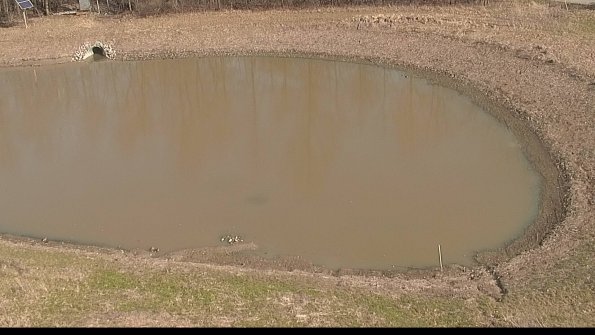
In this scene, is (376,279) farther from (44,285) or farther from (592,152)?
(592,152)

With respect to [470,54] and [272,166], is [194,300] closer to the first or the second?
[272,166]

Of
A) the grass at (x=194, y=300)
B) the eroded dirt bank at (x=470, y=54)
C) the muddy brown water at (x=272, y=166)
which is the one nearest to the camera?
the grass at (x=194, y=300)

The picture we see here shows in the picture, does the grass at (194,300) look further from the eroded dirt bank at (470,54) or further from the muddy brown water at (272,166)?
the muddy brown water at (272,166)

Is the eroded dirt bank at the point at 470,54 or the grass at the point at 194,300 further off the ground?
the eroded dirt bank at the point at 470,54

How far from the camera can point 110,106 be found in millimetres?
26812

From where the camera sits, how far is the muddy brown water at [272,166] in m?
17.7

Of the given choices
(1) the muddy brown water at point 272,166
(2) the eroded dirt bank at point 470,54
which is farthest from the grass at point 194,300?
(1) the muddy brown water at point 272,166

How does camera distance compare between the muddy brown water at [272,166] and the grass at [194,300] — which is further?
the muddy brown water at [272,166]

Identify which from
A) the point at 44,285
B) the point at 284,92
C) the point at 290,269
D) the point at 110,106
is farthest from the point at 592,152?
the point at 110,106

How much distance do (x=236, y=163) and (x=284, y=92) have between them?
6856 millimetres

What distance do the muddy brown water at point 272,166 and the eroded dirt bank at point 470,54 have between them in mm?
738

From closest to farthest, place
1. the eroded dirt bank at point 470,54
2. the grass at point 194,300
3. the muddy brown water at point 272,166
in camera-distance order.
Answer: the grass at point 194,300
the eroded dirt bank at point 470,54
the muddy brown water at point 272,166

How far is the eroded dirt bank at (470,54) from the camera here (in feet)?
53.7

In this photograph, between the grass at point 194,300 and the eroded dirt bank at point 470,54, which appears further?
the eroded dirt bank at point 470,54
